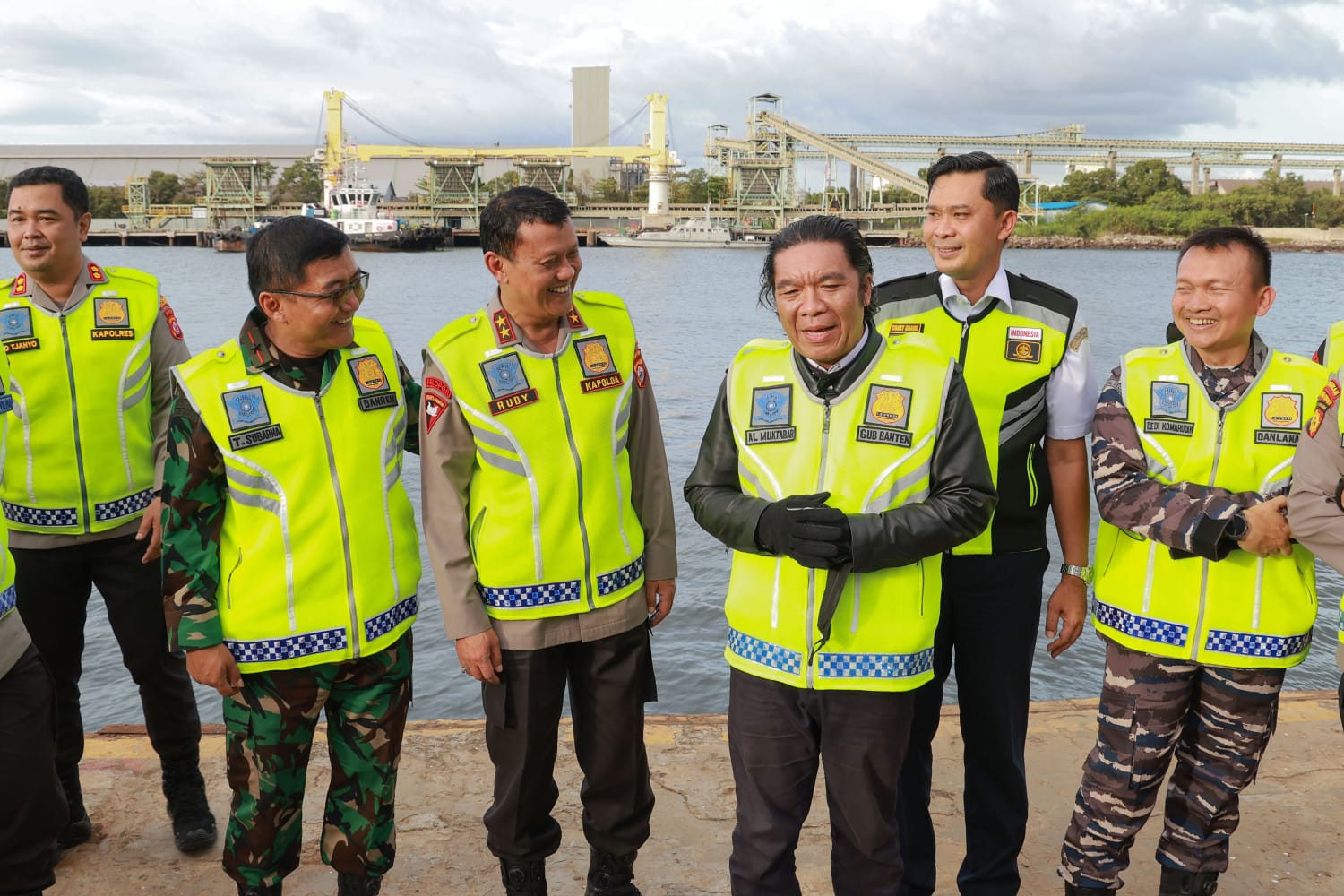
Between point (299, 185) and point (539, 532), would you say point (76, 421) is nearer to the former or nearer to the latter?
point (539, 532)

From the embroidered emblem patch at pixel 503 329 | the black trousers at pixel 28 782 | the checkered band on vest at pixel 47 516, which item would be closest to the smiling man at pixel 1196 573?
the embroidered emblem patch at pixel 503 329

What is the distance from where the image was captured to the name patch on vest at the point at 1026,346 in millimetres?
2447

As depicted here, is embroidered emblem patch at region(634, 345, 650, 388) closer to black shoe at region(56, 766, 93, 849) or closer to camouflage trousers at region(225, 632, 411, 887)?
camouflage trousers at region(225, 632, 411, 887)

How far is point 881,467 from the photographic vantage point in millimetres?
2080

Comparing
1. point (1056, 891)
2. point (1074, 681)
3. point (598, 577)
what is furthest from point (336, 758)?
point (1074, 681)

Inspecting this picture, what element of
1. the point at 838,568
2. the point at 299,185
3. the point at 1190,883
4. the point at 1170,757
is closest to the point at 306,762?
the point at 838,568

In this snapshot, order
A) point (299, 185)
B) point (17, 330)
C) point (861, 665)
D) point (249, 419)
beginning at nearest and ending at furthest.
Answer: point (861, 665)
point (249, 419)
point (17, 330)
point (299, 185)

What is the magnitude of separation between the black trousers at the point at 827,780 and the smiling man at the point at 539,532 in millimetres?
483

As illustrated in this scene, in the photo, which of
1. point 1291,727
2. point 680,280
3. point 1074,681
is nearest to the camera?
point 1291,727

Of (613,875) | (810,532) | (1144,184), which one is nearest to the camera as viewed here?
(810,532)

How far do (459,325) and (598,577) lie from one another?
67 centimetres

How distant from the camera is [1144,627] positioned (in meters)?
2.40

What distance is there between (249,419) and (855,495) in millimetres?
1299

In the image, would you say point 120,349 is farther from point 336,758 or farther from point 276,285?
point 336,758
